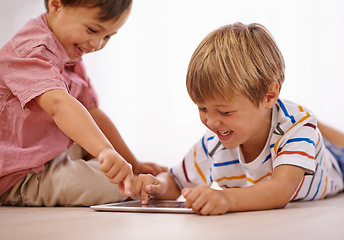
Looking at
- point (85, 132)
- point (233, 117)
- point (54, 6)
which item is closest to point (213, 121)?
point (233, 117)

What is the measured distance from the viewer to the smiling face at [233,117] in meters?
0.88

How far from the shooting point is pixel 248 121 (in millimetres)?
911

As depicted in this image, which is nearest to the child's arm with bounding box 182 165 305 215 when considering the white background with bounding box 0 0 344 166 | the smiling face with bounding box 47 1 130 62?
the smiling face with bounding box 47 1 130 62

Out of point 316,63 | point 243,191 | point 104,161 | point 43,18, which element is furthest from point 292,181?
point 316,63

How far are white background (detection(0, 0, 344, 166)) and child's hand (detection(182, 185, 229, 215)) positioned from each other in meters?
1.28

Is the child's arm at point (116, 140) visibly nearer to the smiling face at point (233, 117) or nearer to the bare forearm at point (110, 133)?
the bare forearm at point (110, 133)

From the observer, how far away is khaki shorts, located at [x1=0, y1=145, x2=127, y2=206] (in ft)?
3.39

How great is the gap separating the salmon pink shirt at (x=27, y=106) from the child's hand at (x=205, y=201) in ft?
1.24

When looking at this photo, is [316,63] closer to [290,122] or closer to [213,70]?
[290,122]

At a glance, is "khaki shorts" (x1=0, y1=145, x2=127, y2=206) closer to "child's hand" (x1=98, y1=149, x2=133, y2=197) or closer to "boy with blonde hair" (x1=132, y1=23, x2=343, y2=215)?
"boy with blonde hair" (x1=132, y1=23, x2=343, y2=215)

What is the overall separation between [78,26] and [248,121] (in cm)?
46

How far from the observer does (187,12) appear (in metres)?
2.15

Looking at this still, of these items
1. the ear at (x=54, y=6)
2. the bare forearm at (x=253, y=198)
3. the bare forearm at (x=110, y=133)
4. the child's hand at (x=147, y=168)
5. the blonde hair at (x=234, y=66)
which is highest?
the ear at (x=54, y=6)

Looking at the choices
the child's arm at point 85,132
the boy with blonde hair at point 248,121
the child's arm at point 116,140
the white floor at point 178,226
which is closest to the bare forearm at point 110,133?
the child's arm at point 116,140
